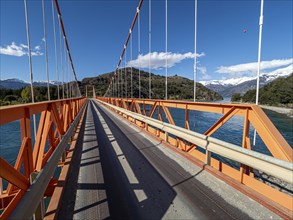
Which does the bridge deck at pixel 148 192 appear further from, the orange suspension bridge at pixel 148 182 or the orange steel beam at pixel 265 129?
the orange steel beam at pixel 265 129

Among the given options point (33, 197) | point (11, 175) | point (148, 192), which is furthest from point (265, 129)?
point (11, 175)

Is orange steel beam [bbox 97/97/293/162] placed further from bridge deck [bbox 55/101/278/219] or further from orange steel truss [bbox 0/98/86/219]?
orange steel truss [bbox 0/98/86/219]

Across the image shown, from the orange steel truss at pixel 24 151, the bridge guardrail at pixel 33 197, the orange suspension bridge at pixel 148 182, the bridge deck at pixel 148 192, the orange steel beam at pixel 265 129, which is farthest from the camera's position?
the orange steel beam at pixel 265 129

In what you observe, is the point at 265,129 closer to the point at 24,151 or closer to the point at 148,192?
the point at 148,192

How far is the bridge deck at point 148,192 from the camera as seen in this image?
2.30m

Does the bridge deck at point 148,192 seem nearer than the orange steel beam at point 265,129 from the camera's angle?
Yes

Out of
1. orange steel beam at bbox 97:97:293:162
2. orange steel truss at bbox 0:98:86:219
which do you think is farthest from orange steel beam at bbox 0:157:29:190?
orange steel beam at bbox 97:97:293:162

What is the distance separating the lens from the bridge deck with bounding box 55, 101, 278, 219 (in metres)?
Result: 2.30

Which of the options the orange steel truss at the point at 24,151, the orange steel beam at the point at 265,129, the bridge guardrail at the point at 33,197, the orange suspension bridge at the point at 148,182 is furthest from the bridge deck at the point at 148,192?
the orange steel beam at the point at 265,129

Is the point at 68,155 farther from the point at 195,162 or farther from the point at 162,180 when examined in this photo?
the point at 195,162

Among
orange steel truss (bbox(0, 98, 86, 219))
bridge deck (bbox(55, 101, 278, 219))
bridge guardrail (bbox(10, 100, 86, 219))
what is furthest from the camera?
bridge deck (bbox(55, 101, 278, 219))

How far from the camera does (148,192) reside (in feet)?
9.16

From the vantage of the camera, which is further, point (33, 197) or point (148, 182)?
point (148, 182)

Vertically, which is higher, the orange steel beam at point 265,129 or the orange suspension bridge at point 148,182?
the orange steel beam at point 265,129
